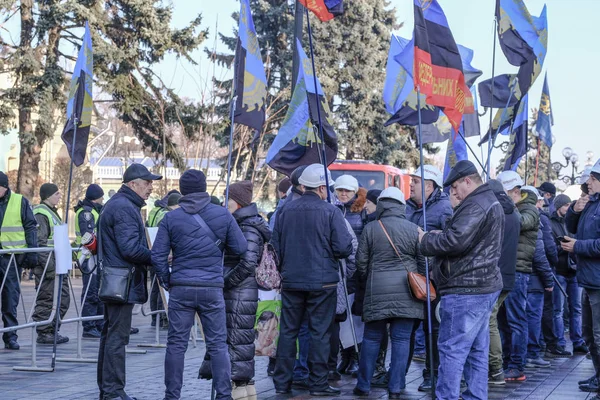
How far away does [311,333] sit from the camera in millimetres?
8773

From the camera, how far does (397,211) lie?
876cm

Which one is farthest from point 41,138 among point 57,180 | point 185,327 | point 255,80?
point 185,327

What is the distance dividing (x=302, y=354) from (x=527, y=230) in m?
2.81

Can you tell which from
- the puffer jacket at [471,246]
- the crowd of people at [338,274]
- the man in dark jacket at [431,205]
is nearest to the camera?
the puffer jacket at [471,246]

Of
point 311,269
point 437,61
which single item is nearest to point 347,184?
point 311,269

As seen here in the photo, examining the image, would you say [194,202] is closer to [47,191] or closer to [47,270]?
[47,270]

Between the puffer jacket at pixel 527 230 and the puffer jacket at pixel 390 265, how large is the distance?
6.06 feet

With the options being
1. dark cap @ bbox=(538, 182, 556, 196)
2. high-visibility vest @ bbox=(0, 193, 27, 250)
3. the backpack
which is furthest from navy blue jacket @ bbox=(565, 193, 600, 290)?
high-visibility vest @ bbox=(0, 193, 27, 250)

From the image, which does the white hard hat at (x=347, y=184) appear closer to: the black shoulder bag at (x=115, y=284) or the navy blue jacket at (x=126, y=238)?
the navy blue jacket at (x=126, y=238)

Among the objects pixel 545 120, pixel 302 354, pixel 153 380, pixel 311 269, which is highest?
pixel 545 120

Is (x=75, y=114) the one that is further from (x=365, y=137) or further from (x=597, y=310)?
(x=365, y=137)

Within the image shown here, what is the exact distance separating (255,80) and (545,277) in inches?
173

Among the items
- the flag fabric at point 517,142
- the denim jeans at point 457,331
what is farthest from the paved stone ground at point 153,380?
the flag fabric at point 517,142

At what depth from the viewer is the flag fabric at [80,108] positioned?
10.5 m
